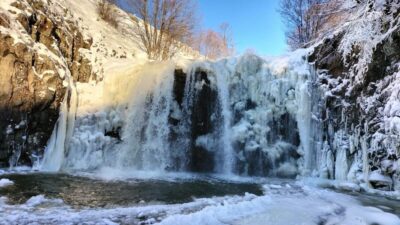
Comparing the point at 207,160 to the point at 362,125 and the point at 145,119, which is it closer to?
the point at 145,119

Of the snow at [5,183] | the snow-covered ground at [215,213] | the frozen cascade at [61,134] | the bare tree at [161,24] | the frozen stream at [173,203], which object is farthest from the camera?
the bare tree at [161,24]

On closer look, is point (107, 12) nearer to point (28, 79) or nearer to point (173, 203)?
point (28, 79)

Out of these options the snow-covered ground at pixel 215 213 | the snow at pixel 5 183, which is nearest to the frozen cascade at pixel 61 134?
the snow at pixel 5 183

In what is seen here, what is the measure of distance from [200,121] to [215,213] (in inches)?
237

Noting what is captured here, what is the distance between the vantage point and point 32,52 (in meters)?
10.0

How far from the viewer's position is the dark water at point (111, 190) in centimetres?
602

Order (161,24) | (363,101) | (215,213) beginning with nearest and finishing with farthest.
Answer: (215,213), (363,101), (161,24)

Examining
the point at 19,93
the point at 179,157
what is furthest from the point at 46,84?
the point at 179,157

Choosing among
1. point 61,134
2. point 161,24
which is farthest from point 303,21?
point 61,134

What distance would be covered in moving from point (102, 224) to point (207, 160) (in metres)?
6.56

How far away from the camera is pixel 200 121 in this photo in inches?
447

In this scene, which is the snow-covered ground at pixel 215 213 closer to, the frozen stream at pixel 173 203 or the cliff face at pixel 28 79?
the frozen stream at pixel 173 203

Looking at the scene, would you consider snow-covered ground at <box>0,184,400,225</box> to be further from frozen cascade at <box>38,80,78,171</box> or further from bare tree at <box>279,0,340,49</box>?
bare tree at <box>279,0,340,49</box>

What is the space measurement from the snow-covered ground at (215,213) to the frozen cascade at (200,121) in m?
4.06
